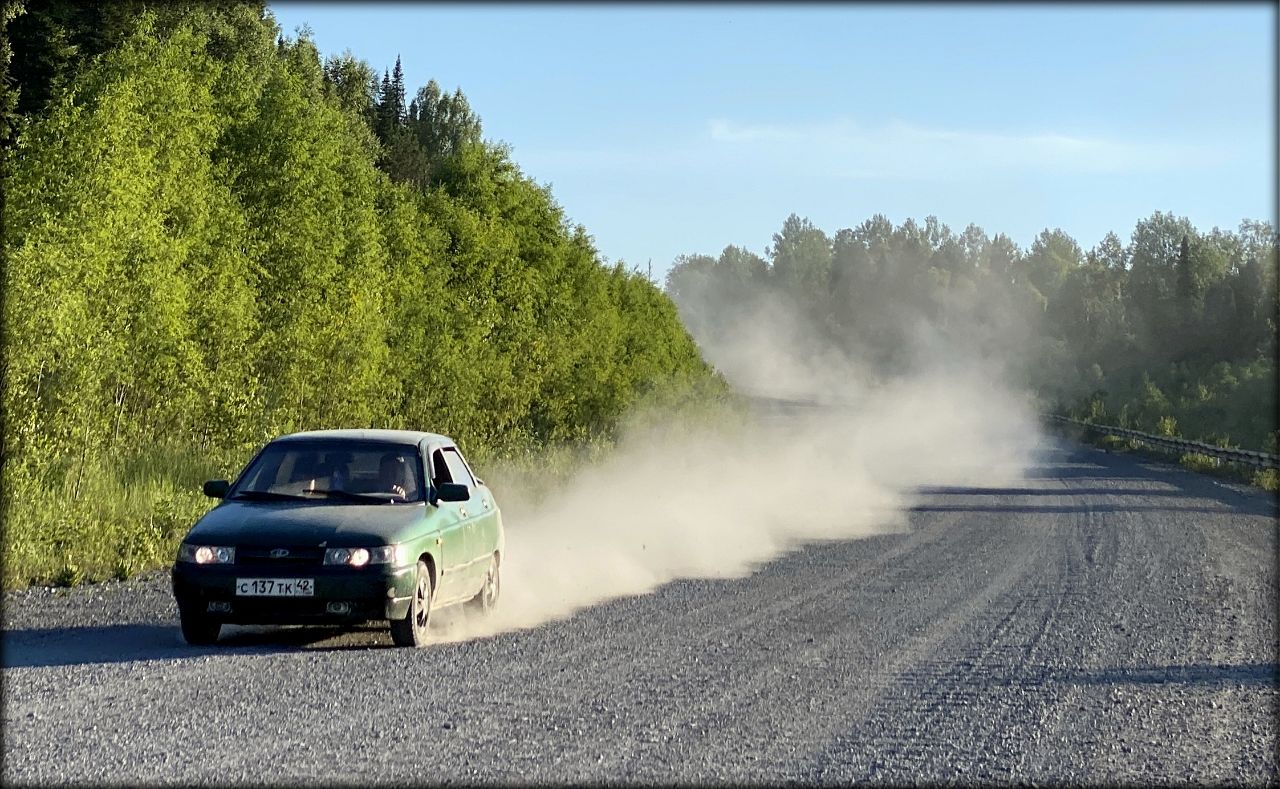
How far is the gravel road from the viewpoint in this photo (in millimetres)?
6840

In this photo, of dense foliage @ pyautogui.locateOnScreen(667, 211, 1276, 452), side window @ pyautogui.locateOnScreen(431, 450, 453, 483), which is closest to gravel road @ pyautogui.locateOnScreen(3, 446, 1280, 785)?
side window @ pyautogui.locateOnScreen(431, 450, 453, 483)

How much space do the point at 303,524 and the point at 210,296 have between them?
9992mm

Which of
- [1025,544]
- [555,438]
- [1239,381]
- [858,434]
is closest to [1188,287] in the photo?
[1239,381]

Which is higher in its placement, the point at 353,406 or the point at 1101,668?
the point at 353,406

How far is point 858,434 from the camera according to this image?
74.2 m

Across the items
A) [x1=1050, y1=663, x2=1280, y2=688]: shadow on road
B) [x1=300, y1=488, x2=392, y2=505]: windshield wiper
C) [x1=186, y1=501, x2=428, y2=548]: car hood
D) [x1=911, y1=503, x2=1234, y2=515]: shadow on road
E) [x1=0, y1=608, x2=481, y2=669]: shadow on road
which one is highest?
[x1=300, y1=488, x2=392, y2=505]: windshield wiper

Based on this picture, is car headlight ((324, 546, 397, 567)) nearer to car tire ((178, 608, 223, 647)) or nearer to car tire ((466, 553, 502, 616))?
car tire ((178, 608, 223, 647))

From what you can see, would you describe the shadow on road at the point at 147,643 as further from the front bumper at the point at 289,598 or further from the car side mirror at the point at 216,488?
the car side mirror at the point at 216,488

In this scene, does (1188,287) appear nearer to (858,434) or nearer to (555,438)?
(858,434)

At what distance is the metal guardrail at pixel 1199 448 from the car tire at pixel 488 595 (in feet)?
103

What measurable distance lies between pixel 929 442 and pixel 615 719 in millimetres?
60007

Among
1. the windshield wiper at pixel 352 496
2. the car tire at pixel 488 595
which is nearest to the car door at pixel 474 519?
the car tire at pixel 488 595

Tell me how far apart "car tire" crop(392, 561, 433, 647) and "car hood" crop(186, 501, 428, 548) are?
0.38 metres

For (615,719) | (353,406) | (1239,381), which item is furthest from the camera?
(1239,381)
